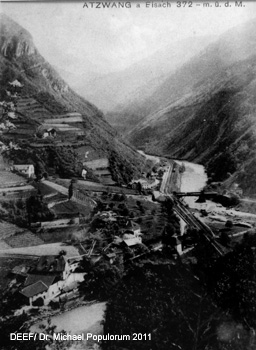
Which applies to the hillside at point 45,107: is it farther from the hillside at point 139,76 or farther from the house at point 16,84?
the hillside at point 139,76

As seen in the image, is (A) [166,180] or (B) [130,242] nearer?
(B) [130,242]

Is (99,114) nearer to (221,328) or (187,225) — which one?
(187,225)

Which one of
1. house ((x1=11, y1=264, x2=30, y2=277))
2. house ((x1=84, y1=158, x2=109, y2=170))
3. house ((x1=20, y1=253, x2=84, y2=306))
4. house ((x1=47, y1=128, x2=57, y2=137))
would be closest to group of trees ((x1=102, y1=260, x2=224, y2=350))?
house ((x1=20, y1=253, x2=84, y2=306))

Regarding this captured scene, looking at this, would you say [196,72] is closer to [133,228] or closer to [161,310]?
[133,228]

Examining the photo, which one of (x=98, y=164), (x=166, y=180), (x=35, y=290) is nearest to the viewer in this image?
(x=35, y=290)

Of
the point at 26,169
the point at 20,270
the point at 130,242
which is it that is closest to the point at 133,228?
the point at 130,242

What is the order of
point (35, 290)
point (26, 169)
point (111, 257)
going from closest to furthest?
1. point (35, 290)
2. point (111, 257)
3. point (26, 169)

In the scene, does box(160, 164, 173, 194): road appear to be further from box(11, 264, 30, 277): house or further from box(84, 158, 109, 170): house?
box(11, 264, 30, 277): house
